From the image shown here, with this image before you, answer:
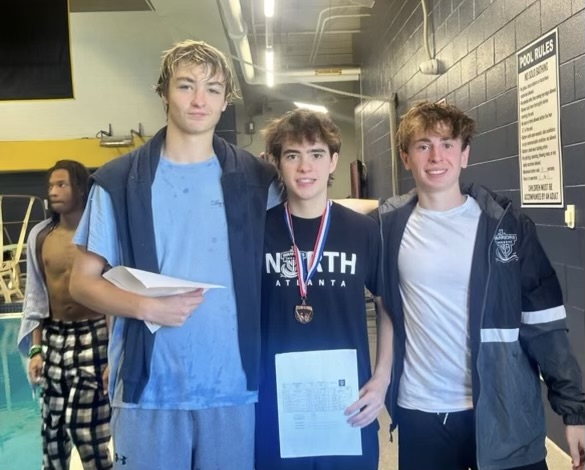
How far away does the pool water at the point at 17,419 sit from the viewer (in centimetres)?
305

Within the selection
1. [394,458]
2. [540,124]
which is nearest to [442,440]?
[394,458]

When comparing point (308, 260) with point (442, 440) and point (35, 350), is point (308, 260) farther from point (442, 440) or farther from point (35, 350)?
point (35, 350)

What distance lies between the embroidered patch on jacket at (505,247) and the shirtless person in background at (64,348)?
1563 mm

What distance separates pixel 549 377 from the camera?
154 cm

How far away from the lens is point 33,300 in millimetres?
2301

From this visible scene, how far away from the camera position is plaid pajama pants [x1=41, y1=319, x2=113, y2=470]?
7.28 feet

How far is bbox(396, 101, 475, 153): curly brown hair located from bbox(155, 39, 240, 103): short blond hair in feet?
1.87

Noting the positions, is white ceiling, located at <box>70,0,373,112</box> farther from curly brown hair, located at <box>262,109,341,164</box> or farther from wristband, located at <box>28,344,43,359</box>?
curly brown hair, located at <box>262,109,341,164</box>

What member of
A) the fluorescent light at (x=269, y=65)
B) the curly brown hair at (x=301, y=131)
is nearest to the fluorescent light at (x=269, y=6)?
the fluorescent light at (x=269, y=65)

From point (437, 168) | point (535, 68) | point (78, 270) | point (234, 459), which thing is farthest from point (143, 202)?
point (535, 68)

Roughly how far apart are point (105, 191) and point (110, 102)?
9492 mm

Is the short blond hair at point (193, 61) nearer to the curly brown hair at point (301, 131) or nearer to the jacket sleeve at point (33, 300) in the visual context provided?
the curly brown hair at point (301, 131)

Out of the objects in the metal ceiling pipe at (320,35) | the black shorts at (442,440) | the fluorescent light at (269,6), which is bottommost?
the black shorts at (442,440)

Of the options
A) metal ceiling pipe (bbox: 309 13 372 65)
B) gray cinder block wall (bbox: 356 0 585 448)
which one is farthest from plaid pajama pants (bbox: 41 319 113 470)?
metal ceiling pipe (bbox: 309 13 372 65)
